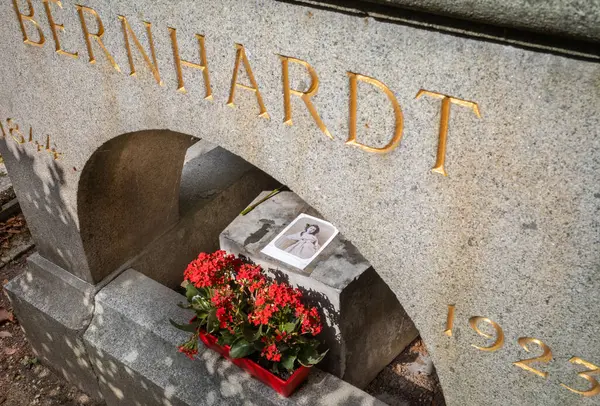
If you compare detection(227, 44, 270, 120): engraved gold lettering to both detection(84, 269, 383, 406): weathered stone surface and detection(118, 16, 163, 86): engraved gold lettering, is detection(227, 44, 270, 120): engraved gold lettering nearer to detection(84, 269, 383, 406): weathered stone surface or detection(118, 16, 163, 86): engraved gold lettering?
detection(118, 16, 163, 86): engraved gold lettering

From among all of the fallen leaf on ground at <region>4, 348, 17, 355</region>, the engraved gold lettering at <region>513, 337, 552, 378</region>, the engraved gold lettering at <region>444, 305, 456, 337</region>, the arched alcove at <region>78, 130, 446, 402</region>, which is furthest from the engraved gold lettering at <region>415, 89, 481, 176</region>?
the fallen leaf on ground at <region>4, 348, 17, 355</region>

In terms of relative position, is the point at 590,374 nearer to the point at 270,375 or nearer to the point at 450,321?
the point at 450,321

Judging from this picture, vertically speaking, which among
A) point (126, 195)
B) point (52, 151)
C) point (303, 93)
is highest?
point (303, 93)

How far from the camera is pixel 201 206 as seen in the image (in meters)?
4.75

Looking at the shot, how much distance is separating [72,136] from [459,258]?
7.37ft

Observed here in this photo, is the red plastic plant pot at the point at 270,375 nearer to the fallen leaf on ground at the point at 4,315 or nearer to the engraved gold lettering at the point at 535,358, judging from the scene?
the engraved gold lettering at the point at 535,358

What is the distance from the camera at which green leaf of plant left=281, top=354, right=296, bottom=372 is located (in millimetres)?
3138

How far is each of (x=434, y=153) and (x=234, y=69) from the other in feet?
2.83

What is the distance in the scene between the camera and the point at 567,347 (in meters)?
2.00

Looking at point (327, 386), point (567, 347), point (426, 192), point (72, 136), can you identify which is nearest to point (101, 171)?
point (72, 136)

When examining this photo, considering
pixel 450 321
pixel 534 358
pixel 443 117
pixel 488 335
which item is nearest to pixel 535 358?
pixel 534 358

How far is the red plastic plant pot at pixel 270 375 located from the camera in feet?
10.3

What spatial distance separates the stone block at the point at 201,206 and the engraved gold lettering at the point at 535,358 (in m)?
2.86

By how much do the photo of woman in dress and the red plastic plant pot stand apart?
2.56ft
